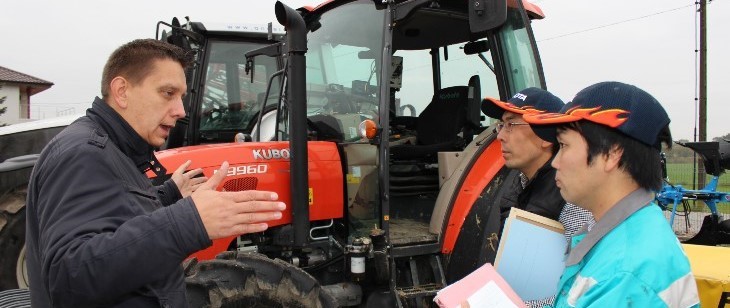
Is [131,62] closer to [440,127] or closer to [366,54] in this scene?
[366,54]

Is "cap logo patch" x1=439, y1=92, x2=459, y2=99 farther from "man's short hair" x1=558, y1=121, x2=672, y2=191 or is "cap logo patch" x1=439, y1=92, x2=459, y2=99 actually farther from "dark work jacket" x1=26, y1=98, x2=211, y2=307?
"dark work jacket" x1=26, y1=98, x2=211, y2=307

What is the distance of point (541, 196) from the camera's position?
8.01ft

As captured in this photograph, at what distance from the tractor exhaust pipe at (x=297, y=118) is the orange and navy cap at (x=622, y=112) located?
74.5 inches

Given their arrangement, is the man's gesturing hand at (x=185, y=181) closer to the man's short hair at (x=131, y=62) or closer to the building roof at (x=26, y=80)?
the man's short hair at (x=131, y=62)

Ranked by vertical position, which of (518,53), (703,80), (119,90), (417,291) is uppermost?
(703,80)

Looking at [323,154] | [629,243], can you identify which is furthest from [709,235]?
[629,243]

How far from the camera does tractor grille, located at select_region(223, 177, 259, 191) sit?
11.4ft

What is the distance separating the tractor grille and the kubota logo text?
16 cm

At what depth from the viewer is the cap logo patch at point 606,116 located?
1.47 metres

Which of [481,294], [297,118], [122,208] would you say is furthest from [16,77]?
[481,294]

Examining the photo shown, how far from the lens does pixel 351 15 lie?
12.7ft

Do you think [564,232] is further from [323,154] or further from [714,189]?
[714,189]

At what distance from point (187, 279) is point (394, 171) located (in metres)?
1.98

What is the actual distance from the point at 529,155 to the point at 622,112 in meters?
1.19
